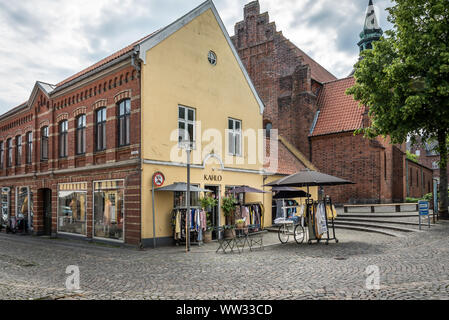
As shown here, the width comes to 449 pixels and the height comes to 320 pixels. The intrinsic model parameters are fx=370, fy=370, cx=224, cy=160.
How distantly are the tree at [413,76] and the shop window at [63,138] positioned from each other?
14136 millimetres

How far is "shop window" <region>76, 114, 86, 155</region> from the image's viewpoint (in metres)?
16.9

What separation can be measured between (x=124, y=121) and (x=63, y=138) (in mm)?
5520

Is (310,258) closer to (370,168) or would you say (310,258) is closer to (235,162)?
(235,162)

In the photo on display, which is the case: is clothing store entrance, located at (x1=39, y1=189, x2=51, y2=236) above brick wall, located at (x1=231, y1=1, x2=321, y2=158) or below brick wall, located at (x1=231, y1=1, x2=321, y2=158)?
below

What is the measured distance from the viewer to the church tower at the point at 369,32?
137 feet

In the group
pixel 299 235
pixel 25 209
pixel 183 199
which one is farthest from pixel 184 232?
pixel 25 209

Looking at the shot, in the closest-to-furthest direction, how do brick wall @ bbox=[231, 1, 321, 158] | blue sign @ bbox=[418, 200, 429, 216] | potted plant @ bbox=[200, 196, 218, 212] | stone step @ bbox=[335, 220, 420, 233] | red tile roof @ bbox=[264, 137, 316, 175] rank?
blue sign @ bbox=[418, 200, 429, 216] < stone step @ bbox=[335, 220, 420, 233] < potted plant @ bbox=[200, 196, 218, 212] < red tile roof @ bbox=[264, 137, 316, 175] < brick wall @ bbox=[231, 1, 321, 158]

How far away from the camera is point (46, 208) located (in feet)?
68.2

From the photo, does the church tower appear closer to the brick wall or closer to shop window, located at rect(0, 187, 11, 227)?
the brick wall

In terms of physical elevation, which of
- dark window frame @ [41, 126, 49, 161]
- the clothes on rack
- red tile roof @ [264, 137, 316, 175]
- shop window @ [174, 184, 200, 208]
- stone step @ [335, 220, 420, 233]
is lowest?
stone step @ [335, 220, 420, 233]

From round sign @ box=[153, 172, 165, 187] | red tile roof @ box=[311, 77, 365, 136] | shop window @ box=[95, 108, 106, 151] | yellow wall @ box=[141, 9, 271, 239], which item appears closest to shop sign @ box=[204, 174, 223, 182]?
yellow wall @ box=[141, 9, 271, 239]

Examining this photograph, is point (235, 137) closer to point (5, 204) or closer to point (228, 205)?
point (228, 205)

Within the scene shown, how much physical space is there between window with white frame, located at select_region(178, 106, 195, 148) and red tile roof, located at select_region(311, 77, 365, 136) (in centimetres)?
1386

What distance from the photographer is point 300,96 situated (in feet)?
91.2
